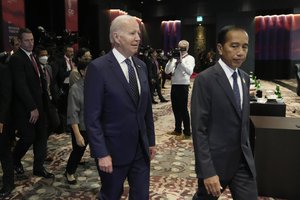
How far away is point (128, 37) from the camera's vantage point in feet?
6.41

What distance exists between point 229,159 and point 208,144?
5.7 inches

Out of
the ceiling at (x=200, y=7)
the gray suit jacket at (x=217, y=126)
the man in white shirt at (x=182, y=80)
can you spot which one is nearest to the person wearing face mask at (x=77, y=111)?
the gray suit jacket at (x=217, y=126)

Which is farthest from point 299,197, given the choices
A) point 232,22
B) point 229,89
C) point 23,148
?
point 232,22

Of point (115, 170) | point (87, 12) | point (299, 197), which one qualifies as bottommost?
point (299, 197)

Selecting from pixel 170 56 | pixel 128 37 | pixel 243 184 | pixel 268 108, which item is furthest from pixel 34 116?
pixel 170 56

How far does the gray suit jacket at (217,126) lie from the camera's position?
6.12ft

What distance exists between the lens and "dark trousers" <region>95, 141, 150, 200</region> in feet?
6.67

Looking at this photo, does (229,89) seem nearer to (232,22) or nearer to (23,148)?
(23,148)

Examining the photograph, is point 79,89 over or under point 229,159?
over

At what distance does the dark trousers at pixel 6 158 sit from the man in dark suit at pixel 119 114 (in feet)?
5.03

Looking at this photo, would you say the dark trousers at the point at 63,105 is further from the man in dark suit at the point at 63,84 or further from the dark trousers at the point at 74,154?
the dark trousers at the point at 74,154

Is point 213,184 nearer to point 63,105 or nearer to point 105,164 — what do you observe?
point 105,164

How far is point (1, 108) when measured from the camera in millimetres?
3107

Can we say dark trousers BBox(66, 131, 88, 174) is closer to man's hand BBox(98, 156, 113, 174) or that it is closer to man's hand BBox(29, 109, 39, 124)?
man's hand BBox(29, 109, 39, 124)
